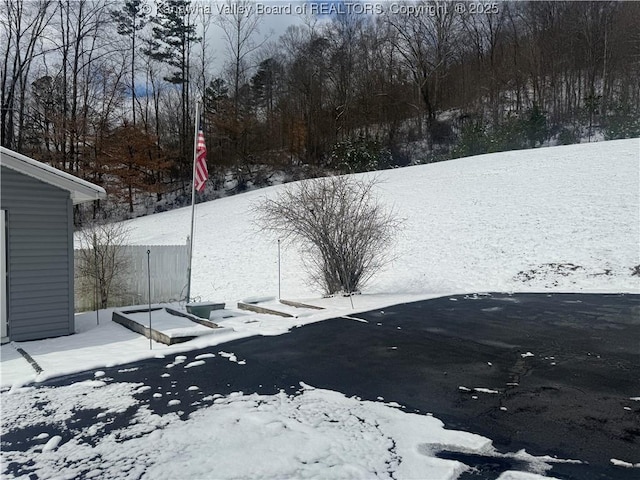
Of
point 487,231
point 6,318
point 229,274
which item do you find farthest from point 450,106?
point 6,318

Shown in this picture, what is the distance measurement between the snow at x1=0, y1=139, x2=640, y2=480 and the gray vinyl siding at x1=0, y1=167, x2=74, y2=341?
41 centimetres

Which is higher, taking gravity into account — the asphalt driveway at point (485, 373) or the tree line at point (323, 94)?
the tree line at point (323, 94)

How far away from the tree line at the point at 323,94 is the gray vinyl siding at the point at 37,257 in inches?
944

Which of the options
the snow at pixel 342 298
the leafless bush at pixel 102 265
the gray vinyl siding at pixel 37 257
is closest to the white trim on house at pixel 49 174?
the gray vinyl siding at pixel 37 257

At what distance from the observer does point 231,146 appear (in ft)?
121

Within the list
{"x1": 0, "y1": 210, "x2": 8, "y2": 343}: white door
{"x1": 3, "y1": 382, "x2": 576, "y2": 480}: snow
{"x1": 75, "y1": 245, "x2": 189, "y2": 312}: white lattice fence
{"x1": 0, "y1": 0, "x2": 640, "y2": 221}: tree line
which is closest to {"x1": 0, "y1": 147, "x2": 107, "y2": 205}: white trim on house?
{"x1": 0, "y1": 210, "x2": 8, "y2": 343}: white door

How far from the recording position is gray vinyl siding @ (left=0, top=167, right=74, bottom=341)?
24.2ft

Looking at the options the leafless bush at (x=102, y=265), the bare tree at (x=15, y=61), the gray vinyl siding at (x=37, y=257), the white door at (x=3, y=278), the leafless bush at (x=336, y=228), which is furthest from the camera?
the bare tree at (x=15, y=61)

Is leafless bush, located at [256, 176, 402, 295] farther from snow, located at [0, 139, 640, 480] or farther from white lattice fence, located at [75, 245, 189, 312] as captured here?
white lattice fence, located at [75, 245, 189, 312]

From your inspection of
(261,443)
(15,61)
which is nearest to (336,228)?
(261,443)

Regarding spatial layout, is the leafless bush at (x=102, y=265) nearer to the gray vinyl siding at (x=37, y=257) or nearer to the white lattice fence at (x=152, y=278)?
the white lattice fence at (x=152, y=278)

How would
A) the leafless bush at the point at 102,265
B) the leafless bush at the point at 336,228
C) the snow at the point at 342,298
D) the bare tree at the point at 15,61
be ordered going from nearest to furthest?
the snow at the point at 342,298 < the leafless bush at the point at 102,265 < the leafless bush at the point at 336,228 < the bare tree at the point at 15,61

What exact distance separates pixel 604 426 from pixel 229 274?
13.9 m

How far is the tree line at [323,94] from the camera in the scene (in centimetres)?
3006
